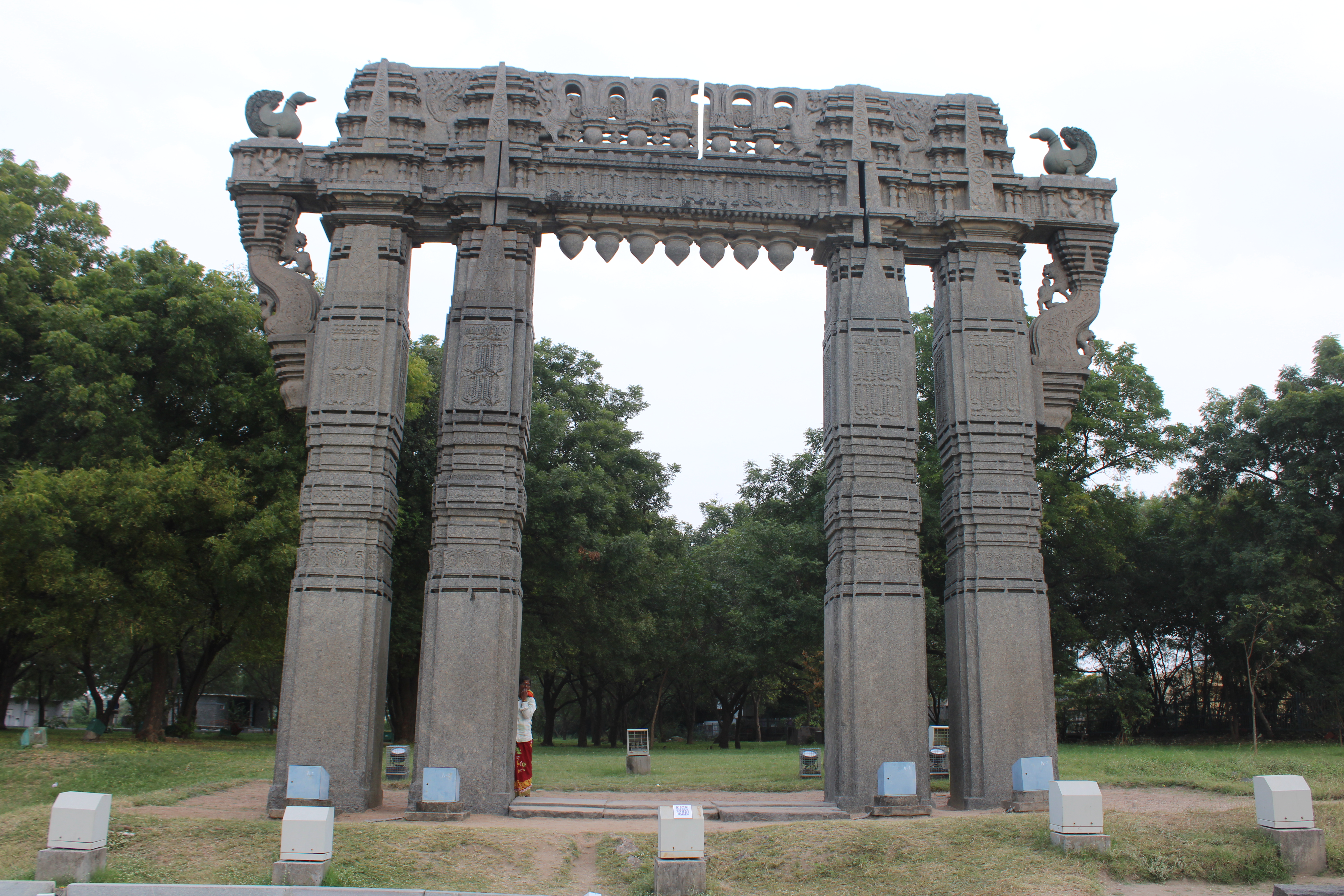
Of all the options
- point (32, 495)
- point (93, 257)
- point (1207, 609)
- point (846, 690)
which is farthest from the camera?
point (1207, 609)

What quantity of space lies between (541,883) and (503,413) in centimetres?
498

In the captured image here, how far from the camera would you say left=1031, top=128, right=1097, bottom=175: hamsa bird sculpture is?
1206 centimetres

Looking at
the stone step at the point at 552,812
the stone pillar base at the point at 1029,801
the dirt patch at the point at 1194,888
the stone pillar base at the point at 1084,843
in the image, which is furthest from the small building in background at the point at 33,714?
the dirt patch at the point at 1194,888

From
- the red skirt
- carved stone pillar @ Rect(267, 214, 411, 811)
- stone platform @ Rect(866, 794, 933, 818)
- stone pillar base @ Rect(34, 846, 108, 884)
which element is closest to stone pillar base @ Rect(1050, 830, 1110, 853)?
stone platform @ Rect(866, 794, 933, 818)

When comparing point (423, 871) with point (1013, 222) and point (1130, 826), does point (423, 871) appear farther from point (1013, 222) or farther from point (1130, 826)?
point (1013, 222)

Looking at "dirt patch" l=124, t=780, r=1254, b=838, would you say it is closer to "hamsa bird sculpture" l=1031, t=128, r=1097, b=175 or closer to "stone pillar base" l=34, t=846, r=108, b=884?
"stone pillar base" l=34, t=846, r=108, b=884

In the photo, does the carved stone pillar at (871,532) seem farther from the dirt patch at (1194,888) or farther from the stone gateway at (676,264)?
the dirt patch at (1194,888)

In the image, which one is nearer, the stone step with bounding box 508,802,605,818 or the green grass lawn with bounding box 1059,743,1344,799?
the stone step with bounding box 508,802,605,818

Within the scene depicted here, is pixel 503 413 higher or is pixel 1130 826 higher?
pixel 503 413

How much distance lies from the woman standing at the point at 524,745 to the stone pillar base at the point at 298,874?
4.05 m

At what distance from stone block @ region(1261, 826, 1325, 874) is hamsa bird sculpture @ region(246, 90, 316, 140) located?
1172 centimetres

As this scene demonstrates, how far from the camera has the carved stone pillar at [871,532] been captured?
10156 mm

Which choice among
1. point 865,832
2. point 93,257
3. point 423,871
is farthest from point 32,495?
point 865,832

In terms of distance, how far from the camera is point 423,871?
7.30 m
